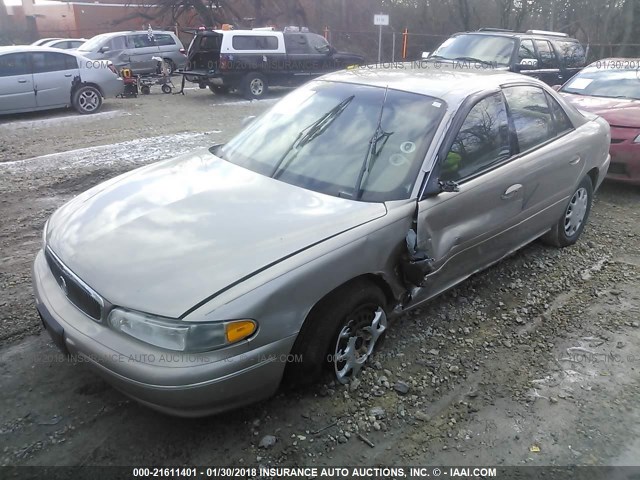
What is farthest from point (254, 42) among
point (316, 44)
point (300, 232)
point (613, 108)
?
point (300, 232)

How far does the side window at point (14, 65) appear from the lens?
10.1 metres

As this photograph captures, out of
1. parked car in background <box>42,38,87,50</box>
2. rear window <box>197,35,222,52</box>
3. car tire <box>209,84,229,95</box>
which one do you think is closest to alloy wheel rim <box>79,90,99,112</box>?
car tire <box>209,84,229,95</box>

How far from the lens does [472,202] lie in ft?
10.9

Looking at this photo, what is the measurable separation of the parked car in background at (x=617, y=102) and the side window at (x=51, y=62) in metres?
9.55

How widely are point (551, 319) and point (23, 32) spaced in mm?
32114

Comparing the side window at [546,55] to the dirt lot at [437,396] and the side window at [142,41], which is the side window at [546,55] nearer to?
the dirt lot at [437,396]

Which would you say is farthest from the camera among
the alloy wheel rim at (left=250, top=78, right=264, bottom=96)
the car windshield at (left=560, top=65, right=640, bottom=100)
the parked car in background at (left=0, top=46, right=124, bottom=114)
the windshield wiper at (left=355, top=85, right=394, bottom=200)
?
the alloy wheel rim at (left=250, top=78, right=264, bottom=96)

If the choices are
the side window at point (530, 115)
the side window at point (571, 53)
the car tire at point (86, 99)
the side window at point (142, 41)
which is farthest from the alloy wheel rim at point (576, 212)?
the side window at point (142, 41)

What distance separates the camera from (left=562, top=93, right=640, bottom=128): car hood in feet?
20.7

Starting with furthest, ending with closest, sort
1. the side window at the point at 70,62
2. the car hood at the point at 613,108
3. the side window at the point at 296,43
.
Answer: the side window at the point at 296,43 → the side window at the point at 70,62 → the car hood at the point at 613,108

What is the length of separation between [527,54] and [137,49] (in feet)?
40.3

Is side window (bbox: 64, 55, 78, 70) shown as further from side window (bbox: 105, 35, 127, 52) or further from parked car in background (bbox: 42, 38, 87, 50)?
parked car in background (bbox: 42, 38, 87, 50)

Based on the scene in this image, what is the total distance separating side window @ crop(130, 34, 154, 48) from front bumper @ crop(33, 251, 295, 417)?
1649 centimetres

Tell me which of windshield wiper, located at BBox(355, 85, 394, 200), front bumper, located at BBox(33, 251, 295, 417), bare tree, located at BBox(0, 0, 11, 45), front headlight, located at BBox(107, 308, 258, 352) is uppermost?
bare tree, located at BBox(0, 0, 11, 45)
